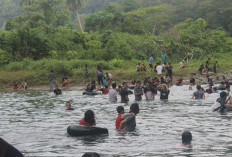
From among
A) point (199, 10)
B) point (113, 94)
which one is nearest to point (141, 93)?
point (113, 94)

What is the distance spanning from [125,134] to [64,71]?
2732cm

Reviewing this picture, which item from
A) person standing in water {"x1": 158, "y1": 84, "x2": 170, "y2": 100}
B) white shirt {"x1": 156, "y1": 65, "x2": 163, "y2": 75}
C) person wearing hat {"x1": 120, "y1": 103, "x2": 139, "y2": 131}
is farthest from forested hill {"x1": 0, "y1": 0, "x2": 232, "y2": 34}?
person wearing hat {"x1": 120, "y1": 103, "x2": 139, "y2": 131}

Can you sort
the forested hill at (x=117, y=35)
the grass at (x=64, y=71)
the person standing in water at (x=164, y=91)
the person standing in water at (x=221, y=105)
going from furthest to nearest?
the forested hill at (x=117, y=35), the grass at (x=64, y=71), the person standing in water at (x=164, y=91), the person standing in water at (x=221, y=105)

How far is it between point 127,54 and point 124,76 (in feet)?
33.7

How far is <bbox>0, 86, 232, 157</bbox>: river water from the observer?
10.7 meters

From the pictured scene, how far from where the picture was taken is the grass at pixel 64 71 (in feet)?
125

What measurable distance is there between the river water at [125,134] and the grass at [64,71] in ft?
50.9

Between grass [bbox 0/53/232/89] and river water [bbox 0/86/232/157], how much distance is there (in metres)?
15.5

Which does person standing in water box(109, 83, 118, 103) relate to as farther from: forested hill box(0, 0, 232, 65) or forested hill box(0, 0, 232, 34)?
forested hill box(0, 0, 232, 34)

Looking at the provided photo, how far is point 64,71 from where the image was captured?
1561 inches

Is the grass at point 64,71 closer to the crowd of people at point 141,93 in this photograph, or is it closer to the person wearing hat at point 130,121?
the crowd of people at point 141,93

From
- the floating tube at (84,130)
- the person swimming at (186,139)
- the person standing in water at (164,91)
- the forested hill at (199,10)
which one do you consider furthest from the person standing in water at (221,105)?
the forested hill at (199,10)

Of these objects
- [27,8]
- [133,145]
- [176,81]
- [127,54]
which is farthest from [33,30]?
[133,145]

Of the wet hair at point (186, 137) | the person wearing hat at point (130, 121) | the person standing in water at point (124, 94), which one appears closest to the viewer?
the wet hair at point (186, 137)
